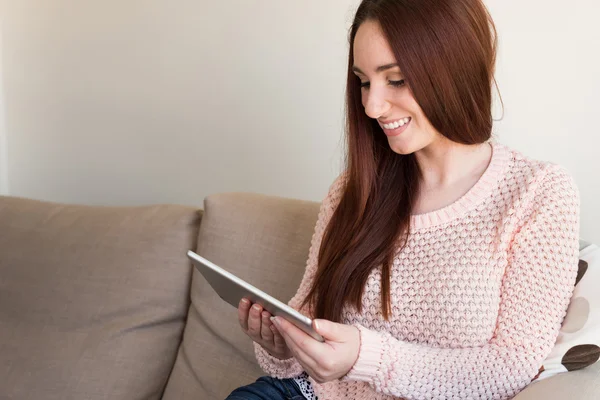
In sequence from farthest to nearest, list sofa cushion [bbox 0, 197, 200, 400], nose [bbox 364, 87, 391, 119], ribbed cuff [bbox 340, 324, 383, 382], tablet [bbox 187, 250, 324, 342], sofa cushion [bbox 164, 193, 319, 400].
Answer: sofa cushion [bbox 0, 197, 200, 400] → sofa cushion [bbox 164, 193, 319, 400] → nose [bbox 364, 87, 391, 119] → ribbed cuff [bbox 340, 324, 383, 382] → tablet [bbox 187, 250, 324, 342]

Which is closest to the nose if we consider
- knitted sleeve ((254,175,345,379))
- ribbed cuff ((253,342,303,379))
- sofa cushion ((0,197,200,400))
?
knitted sleeve ((254,175,345,379))

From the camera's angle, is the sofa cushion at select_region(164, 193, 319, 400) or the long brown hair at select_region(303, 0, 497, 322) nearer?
the long brown hair at select_region(303, 0, 497, 322)

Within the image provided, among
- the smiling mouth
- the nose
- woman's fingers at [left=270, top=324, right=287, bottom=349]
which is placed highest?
the nose

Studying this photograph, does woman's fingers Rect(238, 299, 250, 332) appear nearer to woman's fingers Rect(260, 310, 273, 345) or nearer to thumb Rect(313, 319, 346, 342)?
woman's fingers Rect(260, 310, 273, 345)

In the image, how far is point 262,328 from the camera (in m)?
1.25

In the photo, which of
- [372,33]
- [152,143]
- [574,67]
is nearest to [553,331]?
[372,33]

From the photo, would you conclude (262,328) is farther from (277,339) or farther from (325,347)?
(325,347)

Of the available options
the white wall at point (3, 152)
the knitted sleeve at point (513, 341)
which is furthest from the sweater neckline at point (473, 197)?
the white wall at point (3, 152)

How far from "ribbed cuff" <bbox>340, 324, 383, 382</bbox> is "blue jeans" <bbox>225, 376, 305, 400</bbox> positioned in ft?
0.76

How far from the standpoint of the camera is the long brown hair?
3.89 ft

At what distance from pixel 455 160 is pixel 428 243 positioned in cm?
18

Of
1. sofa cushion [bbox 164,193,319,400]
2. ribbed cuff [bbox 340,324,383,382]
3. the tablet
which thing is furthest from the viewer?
sofa cushion [bbox 164,193,319,400]

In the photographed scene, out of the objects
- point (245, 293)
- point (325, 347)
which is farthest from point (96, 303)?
point (325, 347)

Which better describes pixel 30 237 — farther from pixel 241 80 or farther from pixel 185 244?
pixel 241 80
